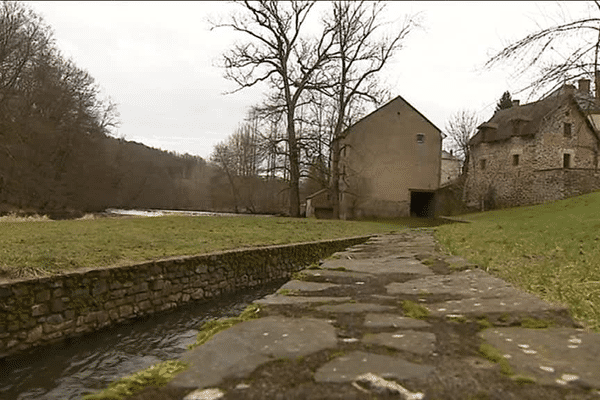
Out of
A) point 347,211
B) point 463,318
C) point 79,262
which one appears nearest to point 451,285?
point 463,318

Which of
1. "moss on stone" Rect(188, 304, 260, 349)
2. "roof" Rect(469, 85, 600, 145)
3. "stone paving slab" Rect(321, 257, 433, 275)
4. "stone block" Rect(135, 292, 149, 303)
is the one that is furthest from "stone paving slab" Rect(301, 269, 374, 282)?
"roof" Rect(469, 85, 600, 145)

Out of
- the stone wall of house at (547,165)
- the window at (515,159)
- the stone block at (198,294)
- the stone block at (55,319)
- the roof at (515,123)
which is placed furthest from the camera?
the window at (515,159)

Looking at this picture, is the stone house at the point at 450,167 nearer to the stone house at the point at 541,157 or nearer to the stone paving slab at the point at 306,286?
the stone house at the point at 541,157

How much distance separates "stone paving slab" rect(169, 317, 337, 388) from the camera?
1755 mm

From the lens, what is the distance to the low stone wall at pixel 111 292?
5.84m

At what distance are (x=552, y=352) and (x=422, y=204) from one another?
108 ft

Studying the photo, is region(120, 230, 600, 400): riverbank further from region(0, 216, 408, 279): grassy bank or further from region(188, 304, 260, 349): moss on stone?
region(0, 216, 408, 279): grassy bank

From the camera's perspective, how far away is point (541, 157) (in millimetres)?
34000

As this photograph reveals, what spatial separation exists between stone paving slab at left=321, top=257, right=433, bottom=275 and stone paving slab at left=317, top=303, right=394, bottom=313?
5.58ft

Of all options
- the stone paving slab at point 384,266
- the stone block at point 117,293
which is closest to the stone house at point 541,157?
the stone paving slab at point 384,266

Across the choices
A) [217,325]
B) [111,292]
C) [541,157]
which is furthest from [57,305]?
[541,157]

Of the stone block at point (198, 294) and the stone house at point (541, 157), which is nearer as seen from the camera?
the stone block at point (198, 294)

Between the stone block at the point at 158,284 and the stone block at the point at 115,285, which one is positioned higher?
the stone block at the point at 115,285

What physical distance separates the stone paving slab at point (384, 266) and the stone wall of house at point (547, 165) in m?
32.8
